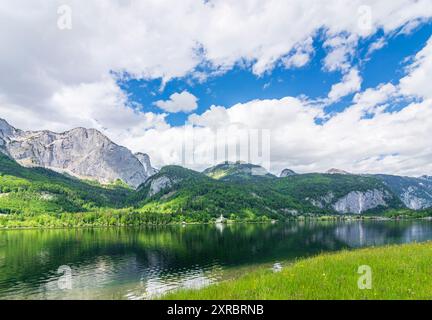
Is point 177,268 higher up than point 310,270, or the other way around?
point 310,270

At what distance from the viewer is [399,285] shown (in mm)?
23641

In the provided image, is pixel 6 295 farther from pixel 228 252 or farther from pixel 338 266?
pixel 228 252

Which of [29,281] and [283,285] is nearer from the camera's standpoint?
[283,285]

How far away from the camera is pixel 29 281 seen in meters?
67.8

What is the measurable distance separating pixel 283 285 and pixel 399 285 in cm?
799
